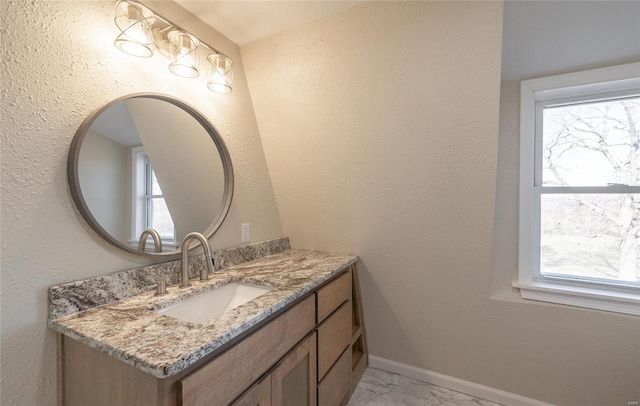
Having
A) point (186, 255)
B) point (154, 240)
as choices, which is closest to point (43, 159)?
point (154, 240)

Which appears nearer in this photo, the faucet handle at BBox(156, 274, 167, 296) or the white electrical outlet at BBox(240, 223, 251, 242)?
the faucet handle at BBox(156, 274, 167, 296)

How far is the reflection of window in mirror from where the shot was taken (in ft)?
3.71

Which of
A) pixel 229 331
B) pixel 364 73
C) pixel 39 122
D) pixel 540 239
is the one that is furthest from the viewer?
pixel 540 239

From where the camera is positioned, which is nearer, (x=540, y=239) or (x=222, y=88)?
(x=222, y=88)

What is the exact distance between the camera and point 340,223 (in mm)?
1848

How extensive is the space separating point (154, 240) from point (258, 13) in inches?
49.0

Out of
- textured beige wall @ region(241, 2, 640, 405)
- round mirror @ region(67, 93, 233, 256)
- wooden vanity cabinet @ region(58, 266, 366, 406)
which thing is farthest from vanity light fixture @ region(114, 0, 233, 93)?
wooden vanity cabinet @ region(58, 266, 366, 406)

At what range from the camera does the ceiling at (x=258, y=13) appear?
4.25 ft

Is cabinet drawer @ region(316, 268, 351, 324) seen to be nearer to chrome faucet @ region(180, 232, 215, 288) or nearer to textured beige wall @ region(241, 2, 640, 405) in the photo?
textured beige wall @ region(241, 2, 640, 405)

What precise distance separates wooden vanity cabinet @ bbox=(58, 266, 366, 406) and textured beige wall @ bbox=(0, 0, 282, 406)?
Result: 0.10 metres

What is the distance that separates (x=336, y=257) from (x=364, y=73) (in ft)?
3.75

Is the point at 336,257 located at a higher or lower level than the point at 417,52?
lower

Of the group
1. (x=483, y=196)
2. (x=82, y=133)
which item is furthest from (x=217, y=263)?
(x=483, y=196)

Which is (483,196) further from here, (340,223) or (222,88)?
(222,88)
